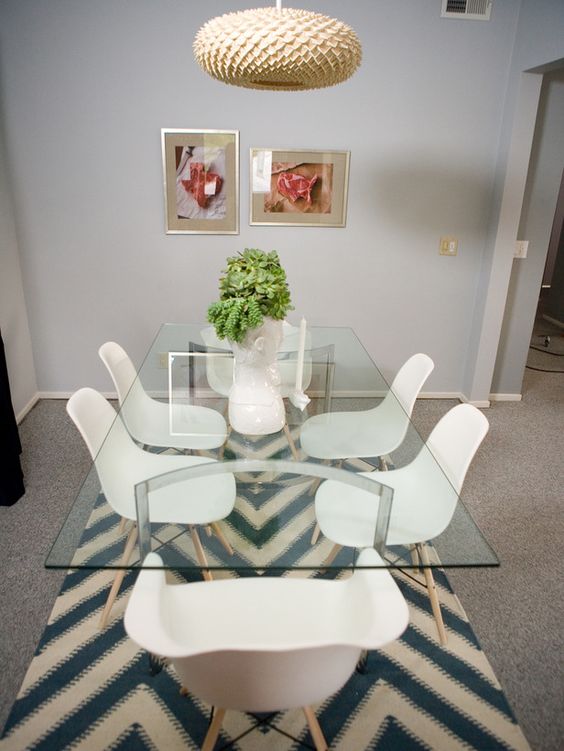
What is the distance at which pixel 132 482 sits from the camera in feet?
6.73

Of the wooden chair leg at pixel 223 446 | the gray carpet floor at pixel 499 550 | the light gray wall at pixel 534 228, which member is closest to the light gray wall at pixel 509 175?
the light gray wall at pixel 534 228

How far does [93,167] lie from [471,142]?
244cm

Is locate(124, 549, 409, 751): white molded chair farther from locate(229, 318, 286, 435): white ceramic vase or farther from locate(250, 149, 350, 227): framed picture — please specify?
locate(250, 149, 350, 227): framed picture

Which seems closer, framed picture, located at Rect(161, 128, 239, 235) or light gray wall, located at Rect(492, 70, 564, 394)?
framed picture, located at Rect(161, 128, 239, 235)

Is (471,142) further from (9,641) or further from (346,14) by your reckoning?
(9,641)

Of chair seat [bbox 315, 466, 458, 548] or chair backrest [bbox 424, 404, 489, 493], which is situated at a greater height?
chair backrest [bbox 424, 404, 489, 493]

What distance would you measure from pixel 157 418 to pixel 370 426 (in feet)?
Result: 3.09

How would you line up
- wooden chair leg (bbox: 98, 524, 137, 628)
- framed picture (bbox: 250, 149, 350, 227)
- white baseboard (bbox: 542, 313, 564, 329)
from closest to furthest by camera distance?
1. wooden chair leg (bbox: 98, 524, 137, 628)
2. framed picture (bbox: 250, 149, 350, 227)
3. white baseboard (bbox: 542, 313, 564, 329)

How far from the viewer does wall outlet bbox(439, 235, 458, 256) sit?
12.3 ft

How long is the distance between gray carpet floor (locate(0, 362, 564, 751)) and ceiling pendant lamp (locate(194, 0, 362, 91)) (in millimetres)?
2022

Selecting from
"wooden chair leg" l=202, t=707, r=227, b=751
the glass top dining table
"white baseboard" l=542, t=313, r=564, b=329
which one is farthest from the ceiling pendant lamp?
"white baseboard" l=542, t=313, r=564, b=329

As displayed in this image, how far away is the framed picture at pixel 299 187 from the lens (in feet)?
11.4

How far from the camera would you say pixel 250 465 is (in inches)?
72.0

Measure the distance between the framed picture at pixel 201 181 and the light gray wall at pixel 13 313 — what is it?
0.97m
